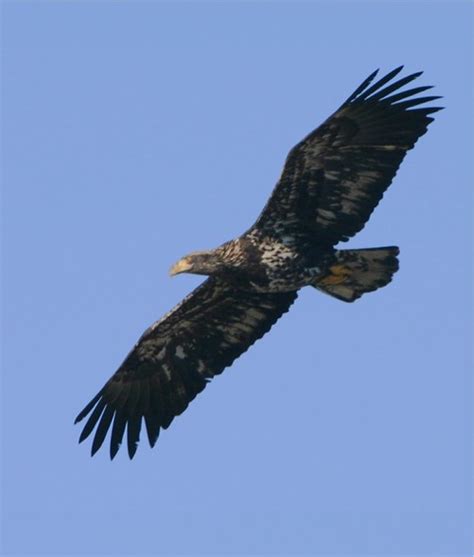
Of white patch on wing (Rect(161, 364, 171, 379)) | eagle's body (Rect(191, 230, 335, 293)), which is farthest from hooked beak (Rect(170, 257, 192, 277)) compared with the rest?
white patch on wing (Rect(161, 364, 171, 379))

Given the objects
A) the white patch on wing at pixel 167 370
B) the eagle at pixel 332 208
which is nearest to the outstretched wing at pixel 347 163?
the eagle at pixel 332 208

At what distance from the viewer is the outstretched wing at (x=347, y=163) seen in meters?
21.0

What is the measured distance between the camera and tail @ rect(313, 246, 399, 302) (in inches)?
834

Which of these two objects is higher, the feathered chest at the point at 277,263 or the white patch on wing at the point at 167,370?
the feathered chest at the point at 277,263

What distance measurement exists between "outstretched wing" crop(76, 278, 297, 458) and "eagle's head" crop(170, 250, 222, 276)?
1.12 metres

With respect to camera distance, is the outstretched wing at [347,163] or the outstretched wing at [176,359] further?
the outstretched wing at [176,359]

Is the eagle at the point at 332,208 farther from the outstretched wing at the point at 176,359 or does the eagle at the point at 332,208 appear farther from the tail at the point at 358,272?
the outstretched wing at the point at 176,359

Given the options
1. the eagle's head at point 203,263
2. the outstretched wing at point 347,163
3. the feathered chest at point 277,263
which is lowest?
the feathered chest at point 277,263

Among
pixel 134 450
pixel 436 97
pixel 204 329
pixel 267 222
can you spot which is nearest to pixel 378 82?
pixel 436 97

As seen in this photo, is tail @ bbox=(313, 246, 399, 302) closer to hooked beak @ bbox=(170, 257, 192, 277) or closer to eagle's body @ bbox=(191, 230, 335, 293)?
eagle's body @ bbox=(191, 230, 335, 293)

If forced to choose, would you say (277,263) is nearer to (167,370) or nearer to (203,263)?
(203,263)

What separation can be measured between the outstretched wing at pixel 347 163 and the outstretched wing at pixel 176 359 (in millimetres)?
1473

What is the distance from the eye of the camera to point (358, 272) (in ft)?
70.0

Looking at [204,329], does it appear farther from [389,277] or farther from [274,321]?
[389,277]
